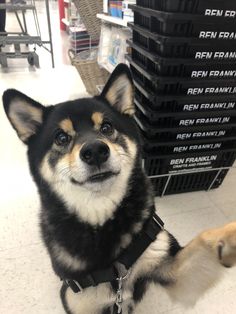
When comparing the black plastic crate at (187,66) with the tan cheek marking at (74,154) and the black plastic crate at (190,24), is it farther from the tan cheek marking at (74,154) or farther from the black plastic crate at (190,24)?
the tan cheek marking at (74,154)

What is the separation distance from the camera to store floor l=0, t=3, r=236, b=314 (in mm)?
1130

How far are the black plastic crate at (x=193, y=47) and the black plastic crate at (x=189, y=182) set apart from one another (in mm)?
698

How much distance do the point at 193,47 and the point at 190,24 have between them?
9 centimetres

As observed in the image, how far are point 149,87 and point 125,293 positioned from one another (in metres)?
0.91

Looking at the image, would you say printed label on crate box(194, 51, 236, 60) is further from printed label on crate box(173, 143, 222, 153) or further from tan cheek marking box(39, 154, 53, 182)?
tan cheek marking box(39, 154, 53, 182)

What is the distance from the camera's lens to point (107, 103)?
1003 mm

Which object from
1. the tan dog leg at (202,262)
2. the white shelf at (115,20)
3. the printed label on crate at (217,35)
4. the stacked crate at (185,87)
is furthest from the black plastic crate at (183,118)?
the white shelf at (115,20)

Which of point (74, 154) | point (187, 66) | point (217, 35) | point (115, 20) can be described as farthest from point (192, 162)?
point (115, 20)

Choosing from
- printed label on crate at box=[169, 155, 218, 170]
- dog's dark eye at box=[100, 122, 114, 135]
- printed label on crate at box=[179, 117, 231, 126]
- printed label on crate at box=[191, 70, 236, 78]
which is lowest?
printed label on crate at box=[169, 155, 218, 170]

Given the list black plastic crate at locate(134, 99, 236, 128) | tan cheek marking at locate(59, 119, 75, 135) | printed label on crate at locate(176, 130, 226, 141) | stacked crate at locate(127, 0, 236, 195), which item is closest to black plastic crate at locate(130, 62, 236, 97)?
stacked crate at locate(127, 0, 236, 195)

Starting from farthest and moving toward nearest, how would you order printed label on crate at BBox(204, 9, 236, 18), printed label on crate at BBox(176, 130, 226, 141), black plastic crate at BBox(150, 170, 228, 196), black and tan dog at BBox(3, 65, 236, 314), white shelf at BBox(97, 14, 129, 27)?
white shelf at BBox(97, 14, 129, 27), black plastic crate at BBox(150, 170, 228, 196), printed label on crate at BBox(176, 130, 226, 141), printed label on crate at BBox(204, 9, 236, 18), black and tan dog at BBox(3, 65, 236, 314)

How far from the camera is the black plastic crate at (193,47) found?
3.57 ft

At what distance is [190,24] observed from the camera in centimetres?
107

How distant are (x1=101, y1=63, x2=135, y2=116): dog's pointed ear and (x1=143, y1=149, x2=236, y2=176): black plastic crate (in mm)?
448
